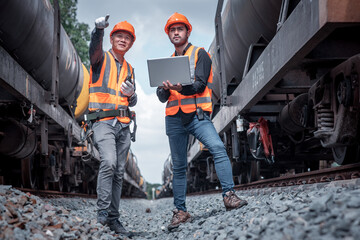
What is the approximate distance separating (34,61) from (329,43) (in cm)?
409

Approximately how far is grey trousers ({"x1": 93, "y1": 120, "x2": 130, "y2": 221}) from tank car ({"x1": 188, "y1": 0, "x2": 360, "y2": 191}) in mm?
1554

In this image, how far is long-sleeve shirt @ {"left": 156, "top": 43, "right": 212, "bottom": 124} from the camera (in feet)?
12.0

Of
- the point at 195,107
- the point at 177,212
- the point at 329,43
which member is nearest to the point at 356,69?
the point at 329,43

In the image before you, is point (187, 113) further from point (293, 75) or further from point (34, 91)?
point (34, 91)

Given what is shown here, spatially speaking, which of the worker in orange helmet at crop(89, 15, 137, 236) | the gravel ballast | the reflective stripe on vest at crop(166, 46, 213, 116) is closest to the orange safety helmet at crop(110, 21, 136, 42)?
the worker in orange helmet at crop(89, 15, 137, 236)

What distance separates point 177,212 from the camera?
382 cm

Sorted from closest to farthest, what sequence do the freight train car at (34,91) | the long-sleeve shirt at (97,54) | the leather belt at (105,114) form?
the long-sleeve shirt at (97,54), the leather belt at (105,114), the freight train car at (34,91)

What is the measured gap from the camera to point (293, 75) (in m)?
4.12

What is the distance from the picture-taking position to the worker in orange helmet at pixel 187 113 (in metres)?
3.60

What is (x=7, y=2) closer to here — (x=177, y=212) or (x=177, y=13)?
(x=177, y=13)

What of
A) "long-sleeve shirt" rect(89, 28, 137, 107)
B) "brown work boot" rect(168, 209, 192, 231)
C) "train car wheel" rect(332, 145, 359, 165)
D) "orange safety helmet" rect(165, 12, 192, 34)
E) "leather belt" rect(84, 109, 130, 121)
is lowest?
"brown work boot" rect(168, 209, 192, 231)

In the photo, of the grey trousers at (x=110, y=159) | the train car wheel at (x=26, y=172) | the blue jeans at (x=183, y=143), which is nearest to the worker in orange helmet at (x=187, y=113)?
the blue jeans at (x=183, y=143)

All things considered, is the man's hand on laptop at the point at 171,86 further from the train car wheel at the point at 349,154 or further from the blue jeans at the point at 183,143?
the train car wheel at the point at 349,154

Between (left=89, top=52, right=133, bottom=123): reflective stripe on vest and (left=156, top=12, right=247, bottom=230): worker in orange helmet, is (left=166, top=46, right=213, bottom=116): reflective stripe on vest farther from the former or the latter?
(left=89, top=52, right=133, bottom=123): reflective stripe on vest
